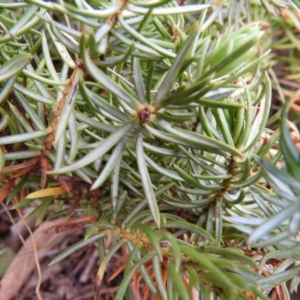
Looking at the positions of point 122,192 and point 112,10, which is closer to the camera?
point 112,10

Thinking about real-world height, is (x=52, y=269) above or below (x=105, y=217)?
below

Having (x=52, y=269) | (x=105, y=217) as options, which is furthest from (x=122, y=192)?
(x=52, y=269)

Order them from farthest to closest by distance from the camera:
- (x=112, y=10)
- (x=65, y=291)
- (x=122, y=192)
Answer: (x=65, y=291) → (x=122, y=192) → (x=112, y=10)

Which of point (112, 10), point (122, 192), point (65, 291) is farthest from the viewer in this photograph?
point (65, 291)

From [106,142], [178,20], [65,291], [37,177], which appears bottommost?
[65,291]

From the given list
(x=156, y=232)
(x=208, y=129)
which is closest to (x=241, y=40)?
(x=208, y=129)

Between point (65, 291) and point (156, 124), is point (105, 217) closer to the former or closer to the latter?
point (156, 124)

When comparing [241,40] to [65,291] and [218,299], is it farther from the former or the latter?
[65,291]
